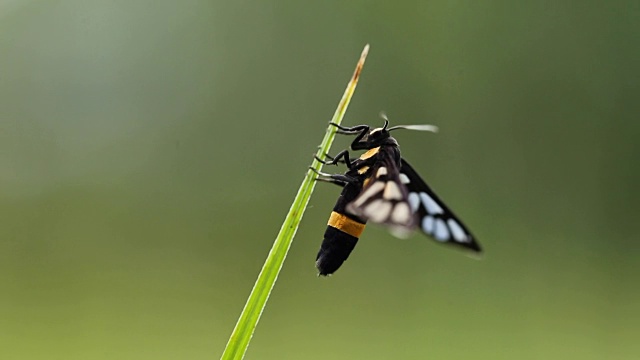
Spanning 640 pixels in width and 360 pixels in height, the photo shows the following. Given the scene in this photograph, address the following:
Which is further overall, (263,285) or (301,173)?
(301,173)

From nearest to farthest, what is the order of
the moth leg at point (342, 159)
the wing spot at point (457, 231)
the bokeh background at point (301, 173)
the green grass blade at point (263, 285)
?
the green grass blade at point (263, 285), the wing spot at point (457, 231), the moth leg at point (342, 159), the bokeh background at point (301, 173)

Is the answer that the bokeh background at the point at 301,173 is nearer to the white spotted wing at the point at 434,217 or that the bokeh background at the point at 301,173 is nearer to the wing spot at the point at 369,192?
the white spotted wing at the point at 434,217

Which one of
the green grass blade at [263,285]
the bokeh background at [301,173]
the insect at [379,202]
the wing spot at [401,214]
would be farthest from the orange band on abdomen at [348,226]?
the bokeh background at [301,173]

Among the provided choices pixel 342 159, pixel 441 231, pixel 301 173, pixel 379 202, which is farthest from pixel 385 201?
pixel 301 173

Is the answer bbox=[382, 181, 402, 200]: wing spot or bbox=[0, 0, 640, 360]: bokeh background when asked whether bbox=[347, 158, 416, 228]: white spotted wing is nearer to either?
bbox=[382, 181, 402, 200]: wing spot

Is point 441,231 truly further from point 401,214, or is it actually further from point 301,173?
point 301,173

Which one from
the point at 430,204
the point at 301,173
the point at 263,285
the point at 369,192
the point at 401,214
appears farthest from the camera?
the point at 301,173
